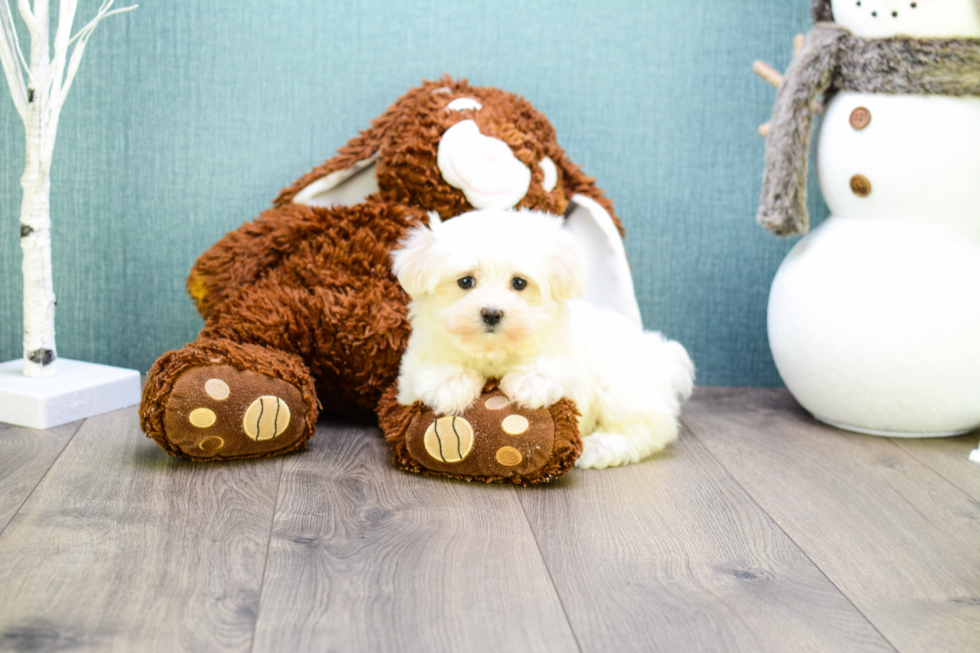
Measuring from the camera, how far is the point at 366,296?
5.04 feet

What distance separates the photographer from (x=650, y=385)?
4.82 ft

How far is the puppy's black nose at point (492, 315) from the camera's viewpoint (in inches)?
48.1

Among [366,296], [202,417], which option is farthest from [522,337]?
[202,417]

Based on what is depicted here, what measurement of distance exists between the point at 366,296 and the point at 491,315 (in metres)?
0.38

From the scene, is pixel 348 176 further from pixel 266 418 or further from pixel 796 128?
pixel 796 128

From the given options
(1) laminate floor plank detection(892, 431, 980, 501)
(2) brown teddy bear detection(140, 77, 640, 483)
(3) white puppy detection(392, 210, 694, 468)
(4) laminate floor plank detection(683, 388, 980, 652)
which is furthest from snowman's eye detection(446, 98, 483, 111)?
(1) laminate floor plank detection(892, 431, 980, 501)

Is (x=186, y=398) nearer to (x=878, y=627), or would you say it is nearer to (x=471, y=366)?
(x=471, y=366)

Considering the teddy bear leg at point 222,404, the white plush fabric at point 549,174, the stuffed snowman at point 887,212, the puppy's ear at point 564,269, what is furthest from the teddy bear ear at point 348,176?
the stuffed snowman at point 887,212

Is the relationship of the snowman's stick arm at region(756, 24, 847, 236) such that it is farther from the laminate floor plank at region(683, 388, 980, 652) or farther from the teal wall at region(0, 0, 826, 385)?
the laminate floor plank at region(683, 388, 980, 652)

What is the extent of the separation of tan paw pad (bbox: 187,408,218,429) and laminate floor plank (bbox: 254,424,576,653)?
0.14 meters

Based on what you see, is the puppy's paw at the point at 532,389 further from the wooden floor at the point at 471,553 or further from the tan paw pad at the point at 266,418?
the tan paw pad at the point at 266,418

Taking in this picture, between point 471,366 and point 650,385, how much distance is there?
0.33m

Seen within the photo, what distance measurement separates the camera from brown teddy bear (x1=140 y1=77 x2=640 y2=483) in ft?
4.24

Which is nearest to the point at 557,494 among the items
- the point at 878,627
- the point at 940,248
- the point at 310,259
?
the point at 878,627
